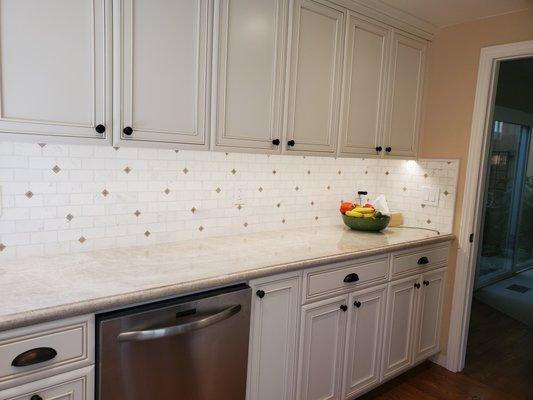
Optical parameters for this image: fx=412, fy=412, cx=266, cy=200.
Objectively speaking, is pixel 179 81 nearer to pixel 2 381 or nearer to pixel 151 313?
pixel 151 313

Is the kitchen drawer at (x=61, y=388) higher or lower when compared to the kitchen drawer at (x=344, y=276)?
A: lower

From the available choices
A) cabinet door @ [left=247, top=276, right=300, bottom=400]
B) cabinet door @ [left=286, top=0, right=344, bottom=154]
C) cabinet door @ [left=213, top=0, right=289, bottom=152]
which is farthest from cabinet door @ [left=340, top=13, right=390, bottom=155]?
cabinet door @ [left=247, top=276, right=300, bottom=400]

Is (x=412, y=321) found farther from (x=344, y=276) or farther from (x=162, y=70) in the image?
(x=162, y=70)

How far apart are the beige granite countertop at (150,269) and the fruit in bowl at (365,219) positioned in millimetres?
190

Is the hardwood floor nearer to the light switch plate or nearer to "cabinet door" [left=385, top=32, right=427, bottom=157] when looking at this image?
the light switch plate

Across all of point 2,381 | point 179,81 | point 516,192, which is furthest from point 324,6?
point 516,192

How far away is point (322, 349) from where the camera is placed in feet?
6.91

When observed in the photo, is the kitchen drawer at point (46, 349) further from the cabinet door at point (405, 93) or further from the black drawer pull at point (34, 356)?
the cabinet door at point (405, 93)

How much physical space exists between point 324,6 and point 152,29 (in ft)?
3.32

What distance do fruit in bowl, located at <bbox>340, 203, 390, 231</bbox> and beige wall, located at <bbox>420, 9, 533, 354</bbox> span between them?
0.57m

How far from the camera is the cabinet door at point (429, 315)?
2.70 meters

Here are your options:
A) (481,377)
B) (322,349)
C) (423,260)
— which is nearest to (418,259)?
(423,260)

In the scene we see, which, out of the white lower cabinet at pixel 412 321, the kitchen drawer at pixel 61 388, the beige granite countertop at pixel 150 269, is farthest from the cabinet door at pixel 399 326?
the kitchen drawer at pixel 61 388

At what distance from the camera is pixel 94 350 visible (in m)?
1.34
